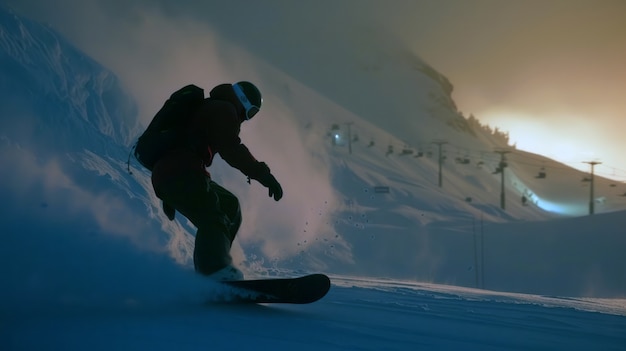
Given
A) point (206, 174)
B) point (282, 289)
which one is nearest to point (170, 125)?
point (206, 174)

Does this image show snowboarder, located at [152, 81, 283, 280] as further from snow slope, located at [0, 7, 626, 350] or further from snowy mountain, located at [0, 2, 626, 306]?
snowy mountain, located at [0, 2, 626, 306]

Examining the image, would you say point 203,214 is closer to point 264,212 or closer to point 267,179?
point 267,179

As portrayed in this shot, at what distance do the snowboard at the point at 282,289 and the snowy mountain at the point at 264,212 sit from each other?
591 millimetres

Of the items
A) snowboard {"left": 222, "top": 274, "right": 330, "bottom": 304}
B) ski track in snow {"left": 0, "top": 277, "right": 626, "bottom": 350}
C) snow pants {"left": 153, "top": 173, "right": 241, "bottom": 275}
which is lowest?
ski track in snow {"left": 0, "top": 277, "right": 626, "bottom": 350}

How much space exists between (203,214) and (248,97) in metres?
0.71

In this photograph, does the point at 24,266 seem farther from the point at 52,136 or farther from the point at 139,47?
the point at 139,47

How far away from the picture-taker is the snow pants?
3.27 meters

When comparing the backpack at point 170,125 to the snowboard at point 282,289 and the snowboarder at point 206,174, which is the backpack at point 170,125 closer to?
the snowboarder at point 206,174

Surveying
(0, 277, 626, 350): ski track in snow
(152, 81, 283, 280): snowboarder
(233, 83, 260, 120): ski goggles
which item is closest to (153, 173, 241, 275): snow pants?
(152, 81, 283, 280): snowboarder

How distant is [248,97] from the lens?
11.4 ft

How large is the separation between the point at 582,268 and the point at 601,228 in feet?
17.0

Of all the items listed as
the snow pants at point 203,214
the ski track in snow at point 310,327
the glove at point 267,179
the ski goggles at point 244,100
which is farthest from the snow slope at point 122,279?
the ski goggles at point 244,100

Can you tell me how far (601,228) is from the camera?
2488 cm

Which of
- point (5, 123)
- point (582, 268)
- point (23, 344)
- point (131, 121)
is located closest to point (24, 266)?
point (23, 344)
